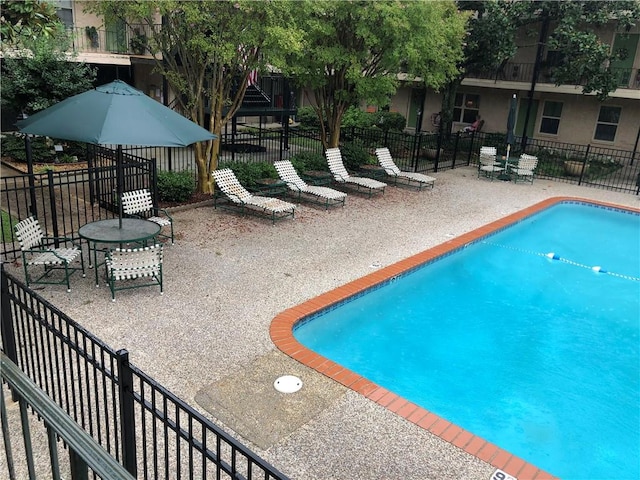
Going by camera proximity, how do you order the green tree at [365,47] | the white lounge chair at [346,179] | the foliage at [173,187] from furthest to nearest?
the white lounge chair at [346,179] < the green tree at [365,47] < the foliage at [173,187]

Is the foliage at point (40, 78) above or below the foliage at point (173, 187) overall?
above

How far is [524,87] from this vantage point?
23594 mm

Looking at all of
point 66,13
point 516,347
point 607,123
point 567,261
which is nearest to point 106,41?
point 66,13

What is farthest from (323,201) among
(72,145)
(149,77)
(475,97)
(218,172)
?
(475,97)

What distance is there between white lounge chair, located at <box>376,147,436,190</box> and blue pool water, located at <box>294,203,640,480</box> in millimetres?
4280

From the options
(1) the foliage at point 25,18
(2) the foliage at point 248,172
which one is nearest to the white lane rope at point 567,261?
(2) the foliage at point 248,172

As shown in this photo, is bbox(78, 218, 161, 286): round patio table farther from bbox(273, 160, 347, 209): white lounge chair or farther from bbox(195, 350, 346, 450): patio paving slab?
bbox(273, 160, 347, 209): white lounge chair

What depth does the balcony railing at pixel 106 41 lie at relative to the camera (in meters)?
18.2

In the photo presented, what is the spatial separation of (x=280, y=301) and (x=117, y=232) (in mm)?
2711

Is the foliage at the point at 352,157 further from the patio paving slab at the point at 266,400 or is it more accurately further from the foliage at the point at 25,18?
the foliage at the point at 25,18

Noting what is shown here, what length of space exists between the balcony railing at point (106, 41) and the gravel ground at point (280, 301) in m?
9.78

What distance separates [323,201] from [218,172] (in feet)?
9.89

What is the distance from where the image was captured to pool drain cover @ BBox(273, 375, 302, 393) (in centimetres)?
555

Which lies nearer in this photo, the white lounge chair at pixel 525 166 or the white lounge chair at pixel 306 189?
the white lounge chair at pixel 306 189
